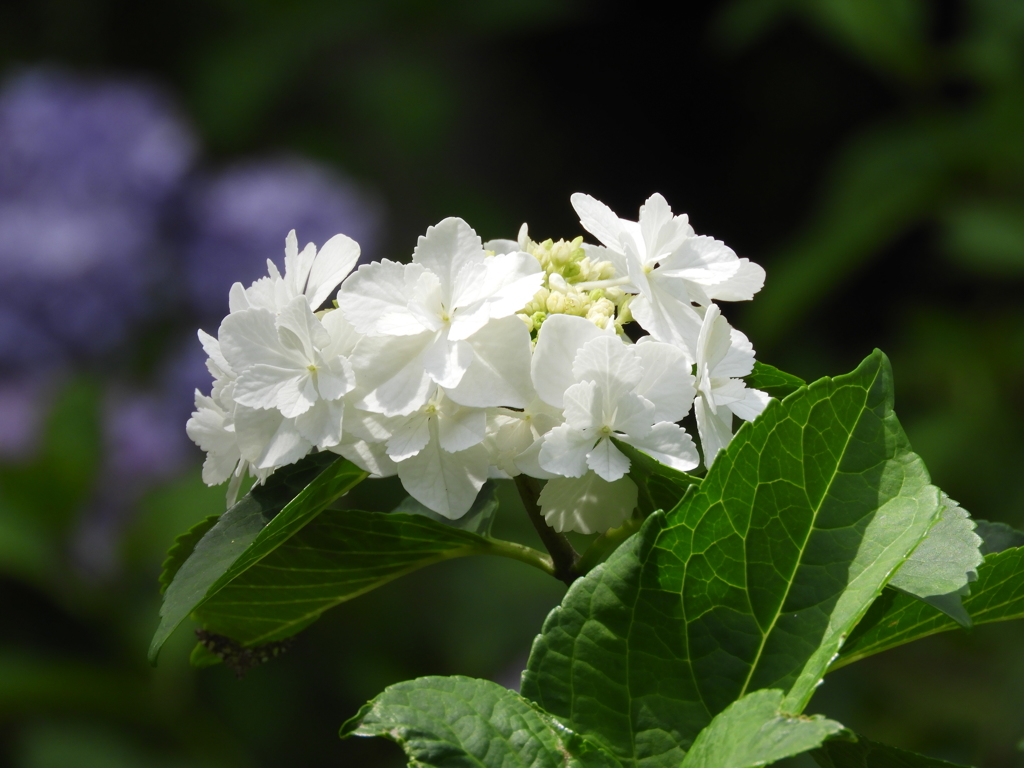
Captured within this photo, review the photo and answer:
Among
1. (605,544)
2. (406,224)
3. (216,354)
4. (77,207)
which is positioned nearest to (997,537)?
(605,544)

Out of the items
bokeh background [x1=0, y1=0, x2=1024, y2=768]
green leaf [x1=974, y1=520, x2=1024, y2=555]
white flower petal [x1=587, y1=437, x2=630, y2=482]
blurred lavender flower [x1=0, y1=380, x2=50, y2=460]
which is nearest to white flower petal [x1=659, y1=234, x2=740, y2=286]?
white flower petal [x1=587, y1=437, x2=630, y2=482]

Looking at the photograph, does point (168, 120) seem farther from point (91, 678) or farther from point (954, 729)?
point (954, 729)

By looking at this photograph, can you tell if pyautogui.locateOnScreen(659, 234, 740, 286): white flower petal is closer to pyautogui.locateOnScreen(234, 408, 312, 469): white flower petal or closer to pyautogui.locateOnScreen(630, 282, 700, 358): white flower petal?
pyautogui.locateOnScreen(630, 282, 700, 358): white flower petal

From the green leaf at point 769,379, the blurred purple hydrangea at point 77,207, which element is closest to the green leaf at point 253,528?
the green leaf at point 769,379

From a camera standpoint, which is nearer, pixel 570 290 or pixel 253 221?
pixel 570 290

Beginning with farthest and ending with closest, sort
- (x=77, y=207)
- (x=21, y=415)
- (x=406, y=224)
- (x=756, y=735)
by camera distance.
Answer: (x=406, y=224)
(x=77, y=207)
(x=21, y=415)
(x=756, y=735)

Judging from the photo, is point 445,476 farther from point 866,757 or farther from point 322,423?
point 866,757
